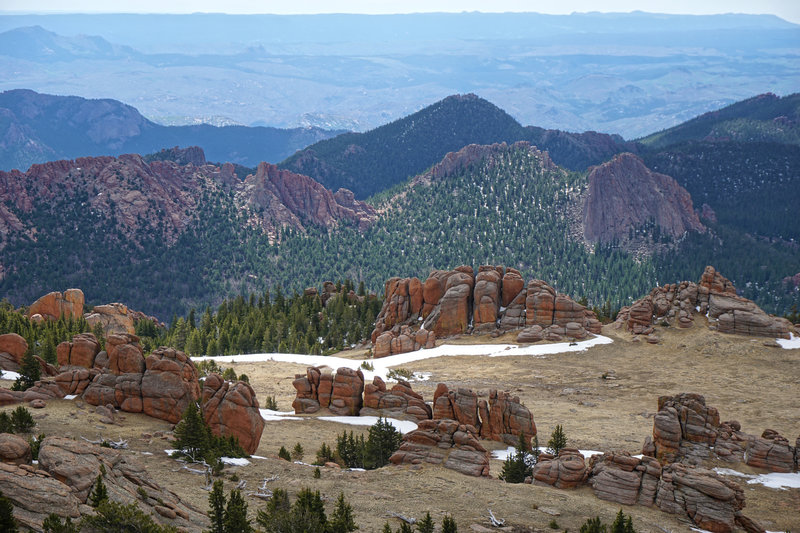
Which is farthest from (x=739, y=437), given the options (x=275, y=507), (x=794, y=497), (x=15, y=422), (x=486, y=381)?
(x=15, y=422)

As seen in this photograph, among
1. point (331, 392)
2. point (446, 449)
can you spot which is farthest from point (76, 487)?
point (331, 392)

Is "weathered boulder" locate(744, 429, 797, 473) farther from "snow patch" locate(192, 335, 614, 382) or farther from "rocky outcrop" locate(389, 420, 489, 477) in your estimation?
"snow patch" locate(192, 335, 614, 382)

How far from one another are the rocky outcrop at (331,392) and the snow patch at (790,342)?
48358mm

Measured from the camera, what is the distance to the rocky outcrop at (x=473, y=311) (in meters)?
86.6

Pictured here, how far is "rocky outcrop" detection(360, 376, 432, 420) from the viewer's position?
50.6 m

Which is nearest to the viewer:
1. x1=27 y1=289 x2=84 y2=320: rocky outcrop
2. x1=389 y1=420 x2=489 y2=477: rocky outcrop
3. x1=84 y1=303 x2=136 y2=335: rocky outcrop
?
x1=389 y1=420 x2=489 y2=477: rocky outcrop

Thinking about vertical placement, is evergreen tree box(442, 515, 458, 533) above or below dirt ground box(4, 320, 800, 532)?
above

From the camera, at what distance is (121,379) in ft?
144

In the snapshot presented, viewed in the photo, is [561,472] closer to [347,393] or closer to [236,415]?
[236,415]

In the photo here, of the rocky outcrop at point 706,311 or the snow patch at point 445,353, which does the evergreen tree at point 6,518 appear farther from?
the rocky outcrop at point 706,311

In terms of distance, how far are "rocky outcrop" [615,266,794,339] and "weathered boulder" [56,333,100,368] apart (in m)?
59.5

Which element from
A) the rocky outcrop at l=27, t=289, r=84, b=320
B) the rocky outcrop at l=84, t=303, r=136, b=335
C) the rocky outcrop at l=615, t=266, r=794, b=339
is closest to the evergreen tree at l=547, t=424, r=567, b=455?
the rocky outcrop at l=615, t=266, r=794, b=339

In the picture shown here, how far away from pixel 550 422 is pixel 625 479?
1803 centimetres

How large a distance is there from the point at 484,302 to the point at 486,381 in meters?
22.1
